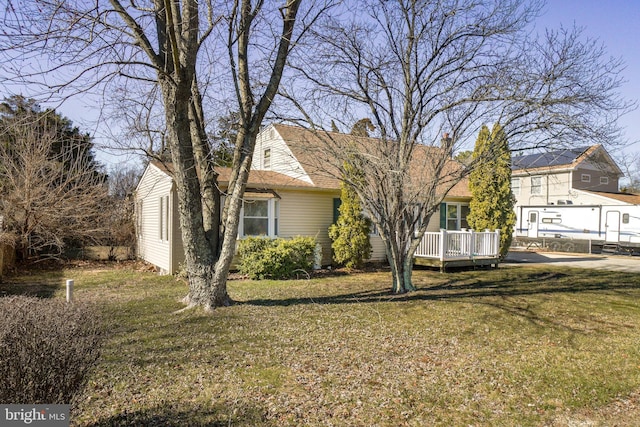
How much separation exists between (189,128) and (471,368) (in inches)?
230

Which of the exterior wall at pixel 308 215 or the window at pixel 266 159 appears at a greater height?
the window at pixel 266 159

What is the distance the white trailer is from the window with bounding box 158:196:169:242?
21504 mm

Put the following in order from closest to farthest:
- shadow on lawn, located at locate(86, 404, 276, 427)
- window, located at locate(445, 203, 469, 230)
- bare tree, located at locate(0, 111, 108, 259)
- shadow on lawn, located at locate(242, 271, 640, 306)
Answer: shadow on lawn, located at locate(86, 404, 276, 427), shadow on lawn, located at locate(242, 271, 640, 306), bare tree, located at locate(0, 111, 108, 259), window, located at locate(445, 203, 469, 230)

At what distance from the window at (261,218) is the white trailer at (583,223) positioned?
18.4 metres

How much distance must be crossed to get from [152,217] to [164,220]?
1.78m

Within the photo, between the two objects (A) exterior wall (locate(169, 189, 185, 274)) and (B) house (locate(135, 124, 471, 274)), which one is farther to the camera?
(B) house (locate(135, 124, 471, 274))

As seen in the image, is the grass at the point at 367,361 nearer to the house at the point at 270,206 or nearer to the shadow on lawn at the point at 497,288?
the shadow on lawn at the point at 497,288

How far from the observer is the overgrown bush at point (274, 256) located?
11.5 m

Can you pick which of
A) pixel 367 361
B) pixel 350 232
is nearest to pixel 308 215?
pixel 350 232

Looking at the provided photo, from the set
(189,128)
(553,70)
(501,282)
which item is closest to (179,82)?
(189,128)

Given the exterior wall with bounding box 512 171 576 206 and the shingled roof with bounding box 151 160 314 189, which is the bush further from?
the exterior wall with bounding box 512 171 576 206

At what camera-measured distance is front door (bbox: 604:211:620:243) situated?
2156 centimetres

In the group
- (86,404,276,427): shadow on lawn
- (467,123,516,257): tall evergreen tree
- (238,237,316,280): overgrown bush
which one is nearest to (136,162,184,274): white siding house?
(238,237,316,280): overgrown bush

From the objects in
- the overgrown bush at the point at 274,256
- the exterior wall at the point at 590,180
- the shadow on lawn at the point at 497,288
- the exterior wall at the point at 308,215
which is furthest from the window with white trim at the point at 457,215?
the exterior wall at the point at 590,180
